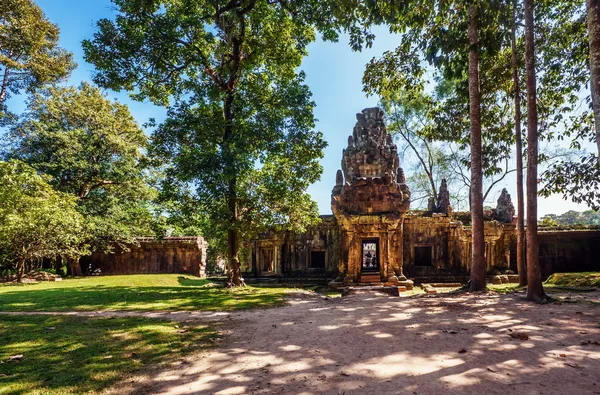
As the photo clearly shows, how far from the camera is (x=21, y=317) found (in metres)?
6.77

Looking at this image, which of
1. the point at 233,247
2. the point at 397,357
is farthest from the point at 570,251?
the point at 397,357

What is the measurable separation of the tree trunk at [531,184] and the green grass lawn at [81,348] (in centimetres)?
894

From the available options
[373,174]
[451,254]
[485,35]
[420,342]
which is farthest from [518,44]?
[420,342]

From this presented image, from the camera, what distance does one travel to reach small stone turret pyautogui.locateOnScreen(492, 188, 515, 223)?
1928 cm

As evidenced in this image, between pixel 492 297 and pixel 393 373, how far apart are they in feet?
24.3

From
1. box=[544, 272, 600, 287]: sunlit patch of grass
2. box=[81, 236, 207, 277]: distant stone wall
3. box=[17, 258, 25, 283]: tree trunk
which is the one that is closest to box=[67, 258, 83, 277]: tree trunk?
box=[81, 236, 207, 277]: distant stone wall

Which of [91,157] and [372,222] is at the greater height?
[91,157]

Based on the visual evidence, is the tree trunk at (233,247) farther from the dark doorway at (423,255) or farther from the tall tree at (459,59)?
the dark doorway at (423,255)

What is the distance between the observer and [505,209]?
1942 cm

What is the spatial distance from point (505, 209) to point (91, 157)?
28.6 metres

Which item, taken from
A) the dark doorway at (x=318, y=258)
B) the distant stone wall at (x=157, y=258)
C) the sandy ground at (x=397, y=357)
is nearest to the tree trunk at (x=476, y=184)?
the sandy ground at (x=397, y=357)

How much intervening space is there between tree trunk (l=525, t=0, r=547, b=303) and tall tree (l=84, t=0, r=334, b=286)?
715 cm

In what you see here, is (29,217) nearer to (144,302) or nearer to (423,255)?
(144,302)

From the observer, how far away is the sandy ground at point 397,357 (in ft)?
11.0
